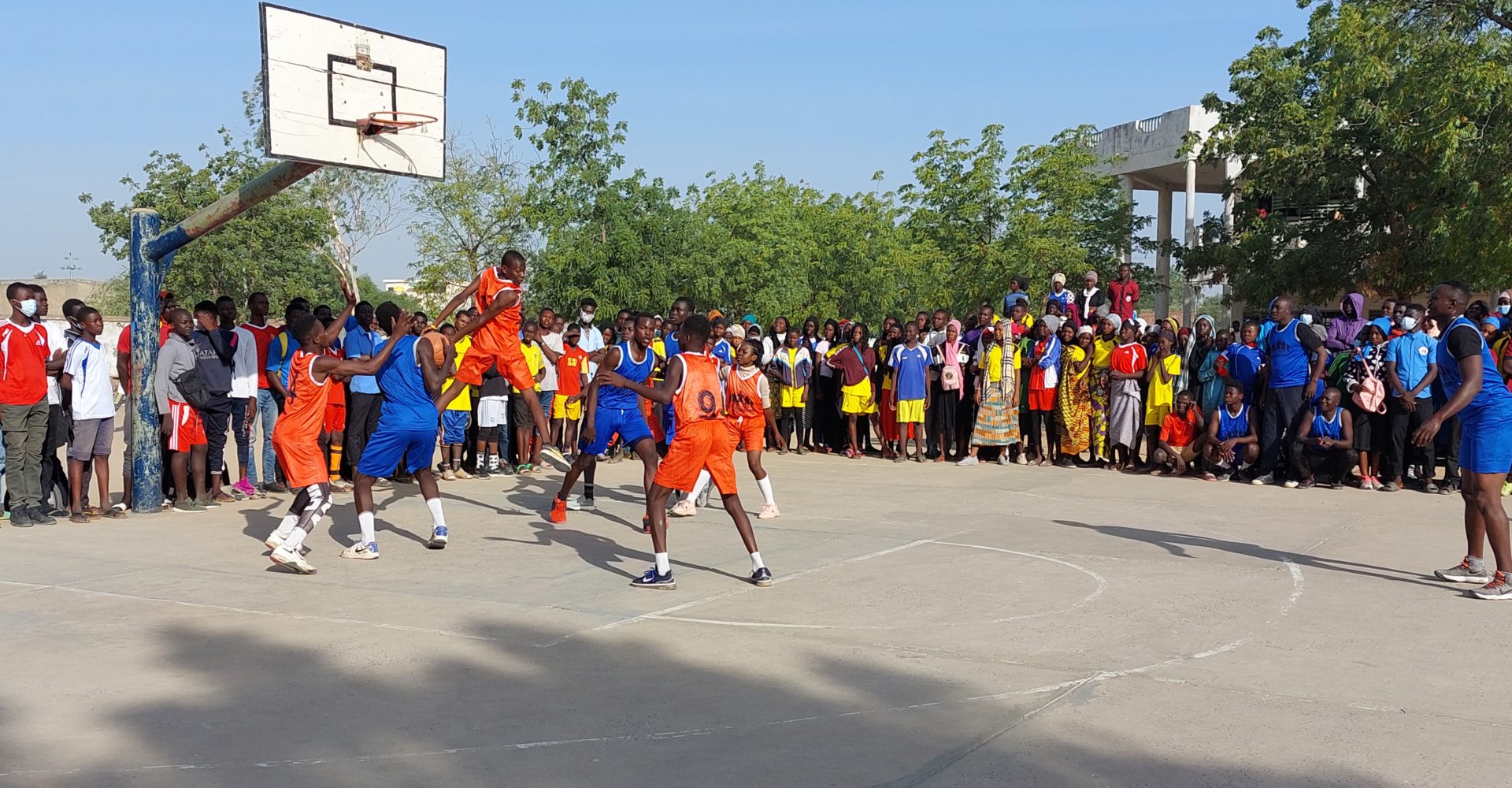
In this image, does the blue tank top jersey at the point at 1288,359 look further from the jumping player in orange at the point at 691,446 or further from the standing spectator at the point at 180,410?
the standing spectator at the point at 180,410

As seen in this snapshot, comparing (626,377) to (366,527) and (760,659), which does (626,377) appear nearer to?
(366,527)

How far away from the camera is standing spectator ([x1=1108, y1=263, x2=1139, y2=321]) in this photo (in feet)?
58.5

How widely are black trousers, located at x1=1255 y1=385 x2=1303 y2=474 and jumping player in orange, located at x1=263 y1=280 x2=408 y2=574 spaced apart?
10.2 metres

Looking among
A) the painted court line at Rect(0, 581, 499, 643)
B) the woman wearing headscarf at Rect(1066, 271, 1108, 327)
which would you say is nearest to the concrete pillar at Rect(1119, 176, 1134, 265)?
the woman wearing headscarf at Rect(1066, 271, 1108, 327)

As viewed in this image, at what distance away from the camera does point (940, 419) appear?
17.6 metres

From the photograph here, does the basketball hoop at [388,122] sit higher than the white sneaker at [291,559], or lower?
higher

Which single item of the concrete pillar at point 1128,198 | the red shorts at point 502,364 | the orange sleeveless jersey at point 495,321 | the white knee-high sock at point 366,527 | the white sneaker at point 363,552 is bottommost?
the white sneaker at point 363,552

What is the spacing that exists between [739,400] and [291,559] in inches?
176

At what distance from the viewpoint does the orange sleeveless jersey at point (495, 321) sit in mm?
10734

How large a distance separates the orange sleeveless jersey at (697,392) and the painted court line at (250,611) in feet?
7.28

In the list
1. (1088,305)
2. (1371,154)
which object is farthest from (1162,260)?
(1088,305)

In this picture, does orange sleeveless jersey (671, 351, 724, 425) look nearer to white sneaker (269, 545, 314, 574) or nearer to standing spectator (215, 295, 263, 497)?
white sneaker (269, 545, 314, 574)

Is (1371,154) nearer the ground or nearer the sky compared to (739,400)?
nearer the sky

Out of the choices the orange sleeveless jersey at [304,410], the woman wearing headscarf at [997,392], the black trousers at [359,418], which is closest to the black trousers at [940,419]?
the woman wearing headscarf at [997,392]
